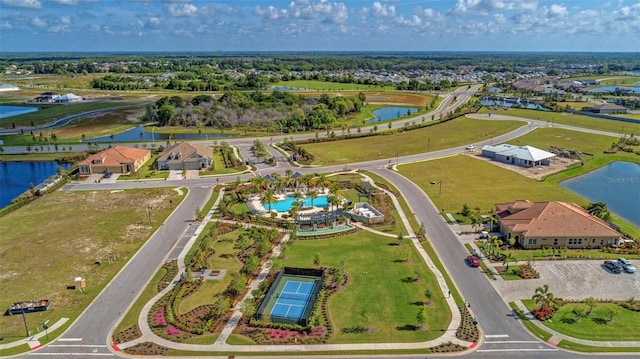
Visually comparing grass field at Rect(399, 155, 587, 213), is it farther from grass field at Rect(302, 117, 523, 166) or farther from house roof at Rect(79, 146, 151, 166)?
house roof at Rect(79, 146, 151, 166)

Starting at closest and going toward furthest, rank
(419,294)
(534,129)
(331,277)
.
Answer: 1. (419,294)
2. (331,277)
3. (534,129)

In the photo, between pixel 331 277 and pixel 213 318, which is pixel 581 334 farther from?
pixel 213 318

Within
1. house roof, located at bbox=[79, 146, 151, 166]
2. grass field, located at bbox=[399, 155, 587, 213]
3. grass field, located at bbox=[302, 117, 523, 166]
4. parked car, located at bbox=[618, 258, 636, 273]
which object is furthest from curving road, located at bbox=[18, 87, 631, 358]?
grass field, located at bbox=[302, 117, 523, 166]

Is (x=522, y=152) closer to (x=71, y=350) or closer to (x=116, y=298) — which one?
(x=116, y=298)

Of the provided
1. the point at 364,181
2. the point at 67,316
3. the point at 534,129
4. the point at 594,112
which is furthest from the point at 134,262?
the point at 594,112

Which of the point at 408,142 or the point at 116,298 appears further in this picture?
the point at 408,142

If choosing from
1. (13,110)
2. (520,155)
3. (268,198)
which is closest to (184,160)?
(268,198)
